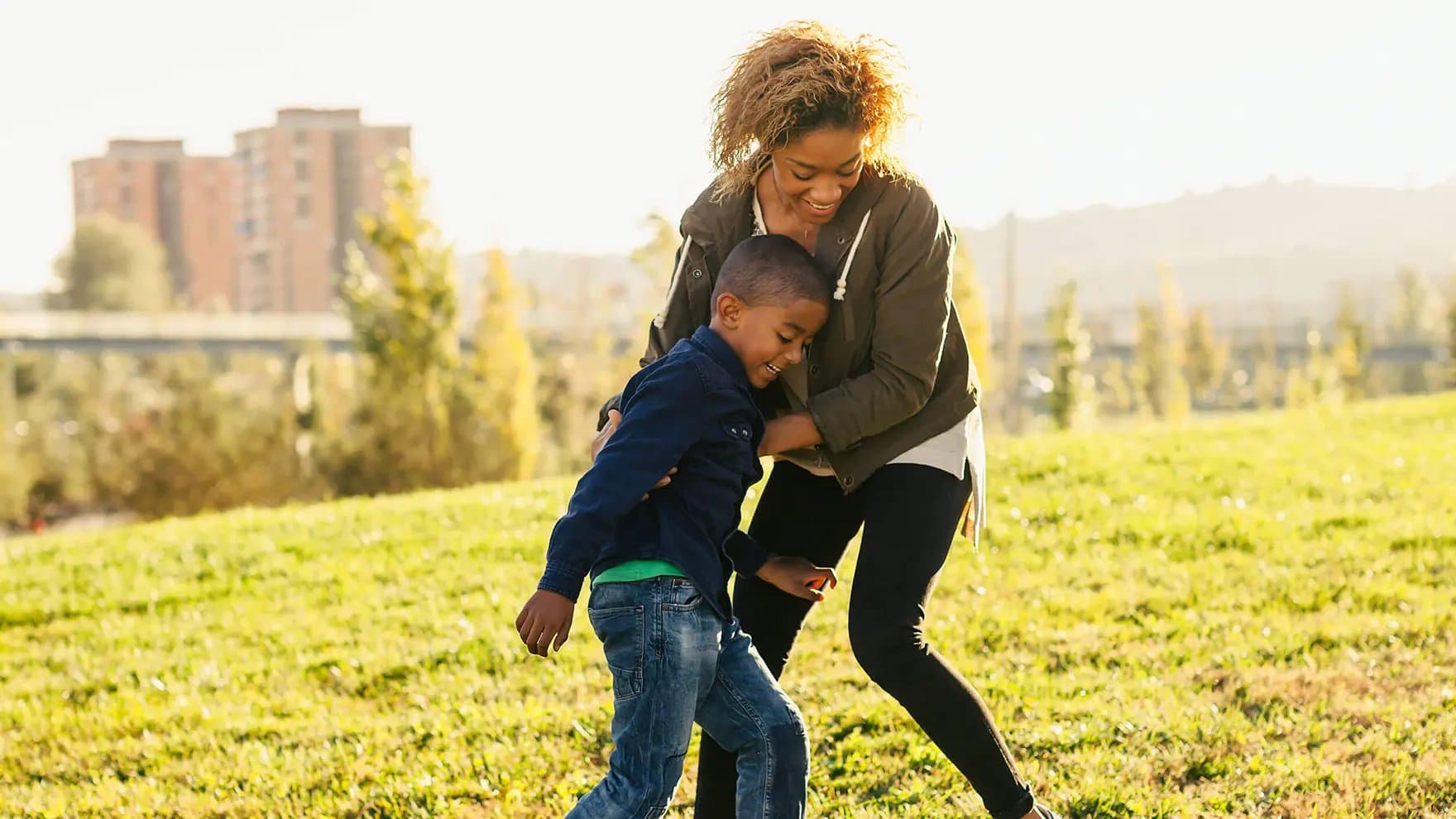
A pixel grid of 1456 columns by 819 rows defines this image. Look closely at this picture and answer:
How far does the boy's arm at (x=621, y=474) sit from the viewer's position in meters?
2.81

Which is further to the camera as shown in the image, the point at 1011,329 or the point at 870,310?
the point at 1011,329

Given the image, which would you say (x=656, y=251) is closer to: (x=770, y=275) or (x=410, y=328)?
(x=410, y=328)

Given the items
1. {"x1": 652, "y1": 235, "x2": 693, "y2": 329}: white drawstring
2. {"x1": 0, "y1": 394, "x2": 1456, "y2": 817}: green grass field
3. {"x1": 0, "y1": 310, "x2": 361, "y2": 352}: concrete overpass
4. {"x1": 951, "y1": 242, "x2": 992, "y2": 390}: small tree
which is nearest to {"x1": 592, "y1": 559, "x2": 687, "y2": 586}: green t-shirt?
{"x1": 652, "y1": 235, "x2": 693, "y2": 329}: white drawstring

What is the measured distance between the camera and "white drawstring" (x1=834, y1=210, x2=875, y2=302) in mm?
3240

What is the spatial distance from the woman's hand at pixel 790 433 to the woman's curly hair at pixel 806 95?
609 millimetres

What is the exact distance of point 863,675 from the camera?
18.5 feet

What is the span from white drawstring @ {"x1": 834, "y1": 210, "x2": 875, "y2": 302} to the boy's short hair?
119 mm

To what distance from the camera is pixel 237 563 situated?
30.4ft

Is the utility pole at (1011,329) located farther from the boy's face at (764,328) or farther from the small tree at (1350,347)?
the boy's face at (764,328)

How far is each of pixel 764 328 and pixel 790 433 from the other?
→ 1.02ft

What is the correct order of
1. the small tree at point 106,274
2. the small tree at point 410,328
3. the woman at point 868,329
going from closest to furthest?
1. the woman at point 868,329
2. the small tree at point 410,328
3. the small tree at point 106,274

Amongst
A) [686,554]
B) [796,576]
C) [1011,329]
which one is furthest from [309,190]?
[686,554]

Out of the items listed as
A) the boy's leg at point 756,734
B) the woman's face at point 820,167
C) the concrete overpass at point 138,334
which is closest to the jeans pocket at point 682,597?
the boy's leg at point 756,734

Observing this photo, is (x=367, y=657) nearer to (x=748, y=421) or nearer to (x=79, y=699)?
(x=79, y=699)
